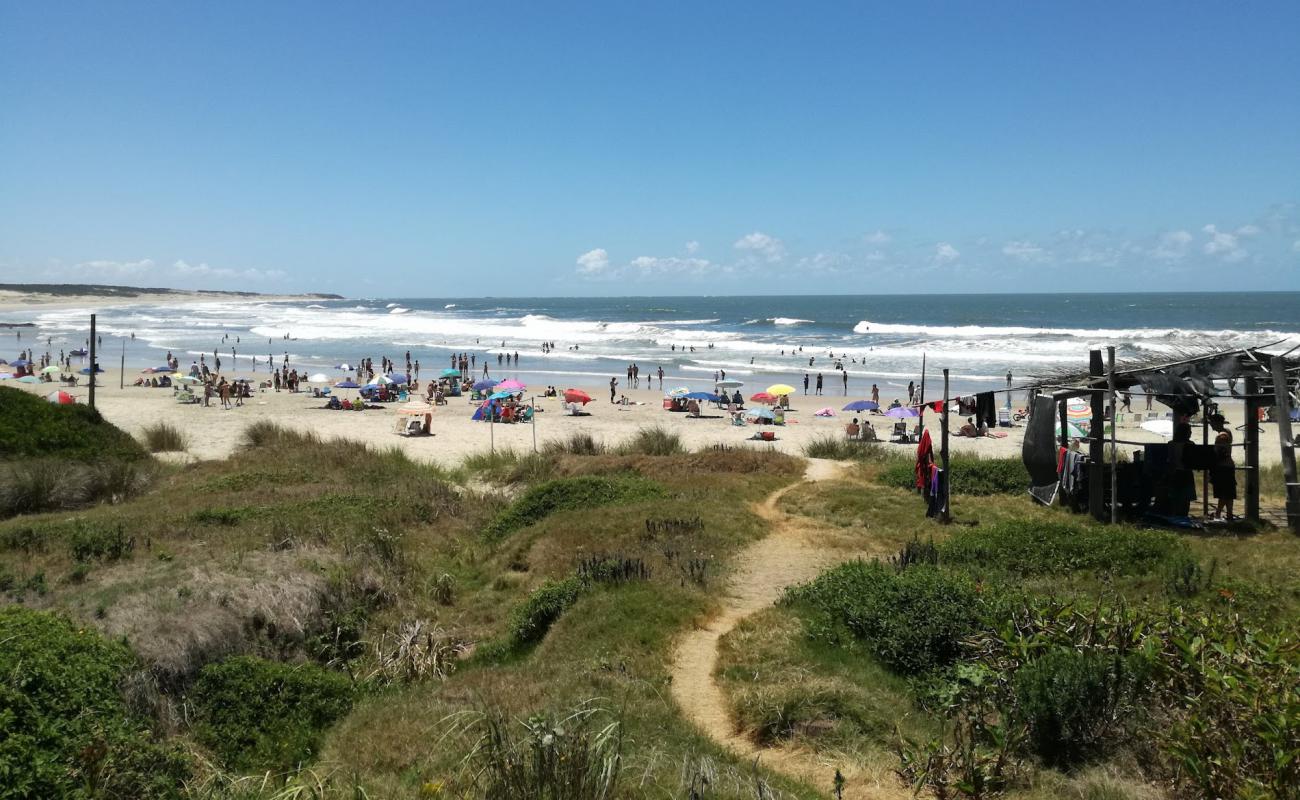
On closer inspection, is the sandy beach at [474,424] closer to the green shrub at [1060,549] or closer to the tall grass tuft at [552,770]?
the green shrub at [1060,549]

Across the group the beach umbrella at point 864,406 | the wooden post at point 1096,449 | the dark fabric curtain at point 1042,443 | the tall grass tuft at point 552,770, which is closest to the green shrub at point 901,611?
the tall grass tuft at point 552,770

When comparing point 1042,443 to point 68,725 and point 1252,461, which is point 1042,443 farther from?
Answer: point 68,725

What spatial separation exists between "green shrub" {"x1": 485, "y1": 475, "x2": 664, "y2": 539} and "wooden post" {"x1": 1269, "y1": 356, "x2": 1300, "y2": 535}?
26.5ft

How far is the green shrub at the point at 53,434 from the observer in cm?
1489

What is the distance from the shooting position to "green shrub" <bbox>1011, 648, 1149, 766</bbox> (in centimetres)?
511

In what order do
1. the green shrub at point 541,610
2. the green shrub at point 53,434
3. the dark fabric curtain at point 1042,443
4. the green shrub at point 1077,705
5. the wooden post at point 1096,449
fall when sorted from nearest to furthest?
the green shrub at point 1077,705, the green shrub at point 541,610, the wooden post at point 1096,449, the dark fabric curtain at point 1042,443, the green shrub at point 53,434

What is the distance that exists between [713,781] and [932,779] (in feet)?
4.05

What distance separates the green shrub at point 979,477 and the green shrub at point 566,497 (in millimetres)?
4050

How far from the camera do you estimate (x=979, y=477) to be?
1454 cm

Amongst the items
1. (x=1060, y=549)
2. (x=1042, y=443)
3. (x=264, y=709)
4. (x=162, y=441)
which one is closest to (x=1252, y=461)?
(x=1042, y=443)

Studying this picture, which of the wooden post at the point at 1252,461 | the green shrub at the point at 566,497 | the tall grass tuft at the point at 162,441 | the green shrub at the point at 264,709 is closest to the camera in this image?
the green shrub at the point at 264,709

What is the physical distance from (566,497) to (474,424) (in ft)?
53.5

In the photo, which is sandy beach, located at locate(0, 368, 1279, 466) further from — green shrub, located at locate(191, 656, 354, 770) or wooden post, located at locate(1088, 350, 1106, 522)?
green shrub, located at locate(191, 656, 354, 770)

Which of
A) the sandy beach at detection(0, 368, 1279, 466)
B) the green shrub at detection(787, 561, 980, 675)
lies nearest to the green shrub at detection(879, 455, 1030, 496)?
the sandy beach at detection(0, 368, 1279, 466)
